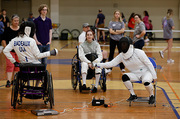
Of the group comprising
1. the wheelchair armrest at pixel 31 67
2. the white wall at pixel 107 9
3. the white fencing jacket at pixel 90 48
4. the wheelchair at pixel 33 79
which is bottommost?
the wheelchair at pixel 33 79

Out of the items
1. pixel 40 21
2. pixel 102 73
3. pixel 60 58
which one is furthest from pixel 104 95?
pixel 60 58

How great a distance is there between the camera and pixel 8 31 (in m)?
6.74

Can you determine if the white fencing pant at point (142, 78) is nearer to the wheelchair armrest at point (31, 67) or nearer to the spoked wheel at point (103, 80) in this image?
the spoked wheel at point (103, 80)

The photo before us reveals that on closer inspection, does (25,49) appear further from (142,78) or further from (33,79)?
(142,78)

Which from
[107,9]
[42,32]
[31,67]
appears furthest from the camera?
[107,9]

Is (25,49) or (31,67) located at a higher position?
(25,49)

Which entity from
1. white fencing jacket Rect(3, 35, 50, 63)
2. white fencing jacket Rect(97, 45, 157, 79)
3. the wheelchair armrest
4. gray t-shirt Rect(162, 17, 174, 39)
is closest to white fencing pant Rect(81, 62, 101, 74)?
white fencing jacket Rect(97, 45, 157, 79)

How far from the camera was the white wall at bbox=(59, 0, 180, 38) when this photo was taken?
21766mm

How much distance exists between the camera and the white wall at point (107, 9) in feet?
71.4

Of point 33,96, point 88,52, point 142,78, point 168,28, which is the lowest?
point 33,96

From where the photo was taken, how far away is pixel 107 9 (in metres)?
22.0

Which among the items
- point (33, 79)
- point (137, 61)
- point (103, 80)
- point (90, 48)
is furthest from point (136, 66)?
point (33, 79)

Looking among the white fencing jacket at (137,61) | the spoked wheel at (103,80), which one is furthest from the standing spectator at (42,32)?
the white fencing jacket at (137,61)

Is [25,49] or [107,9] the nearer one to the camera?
[25,49]
